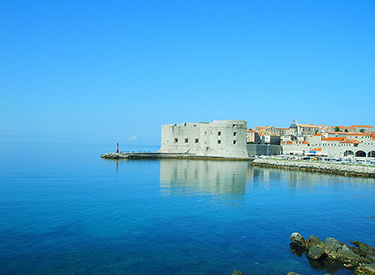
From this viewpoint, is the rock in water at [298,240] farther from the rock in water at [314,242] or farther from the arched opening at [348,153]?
the arched opening at [348,153]

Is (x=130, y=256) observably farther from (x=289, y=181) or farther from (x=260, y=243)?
(x=289, y=181)

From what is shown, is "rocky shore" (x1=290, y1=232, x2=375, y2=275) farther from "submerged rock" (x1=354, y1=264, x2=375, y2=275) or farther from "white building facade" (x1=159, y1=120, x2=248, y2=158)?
"white building facade" (x1=159, y1=120, x2=248, y2=158)

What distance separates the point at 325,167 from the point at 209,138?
15483 millimetres

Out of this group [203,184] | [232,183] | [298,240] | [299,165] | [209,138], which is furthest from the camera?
[209,138]

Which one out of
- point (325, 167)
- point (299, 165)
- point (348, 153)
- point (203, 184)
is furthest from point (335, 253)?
point (348, 153)

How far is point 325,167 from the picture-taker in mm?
30047

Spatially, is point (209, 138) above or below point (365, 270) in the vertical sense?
above

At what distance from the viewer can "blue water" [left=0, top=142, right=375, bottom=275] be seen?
8500 millimetres

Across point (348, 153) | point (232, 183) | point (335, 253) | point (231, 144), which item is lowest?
point (335, 253)

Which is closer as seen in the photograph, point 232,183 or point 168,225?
point 168,225

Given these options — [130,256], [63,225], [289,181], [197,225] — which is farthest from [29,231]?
[289,181]

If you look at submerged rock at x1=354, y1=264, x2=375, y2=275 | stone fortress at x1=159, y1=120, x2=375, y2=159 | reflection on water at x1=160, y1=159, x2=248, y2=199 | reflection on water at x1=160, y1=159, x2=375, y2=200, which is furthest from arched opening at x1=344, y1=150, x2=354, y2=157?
submerged rock at x1=354, y1=264, x2=375, y2=275

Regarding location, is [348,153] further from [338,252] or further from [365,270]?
[365,270]

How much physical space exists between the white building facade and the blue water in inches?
803
